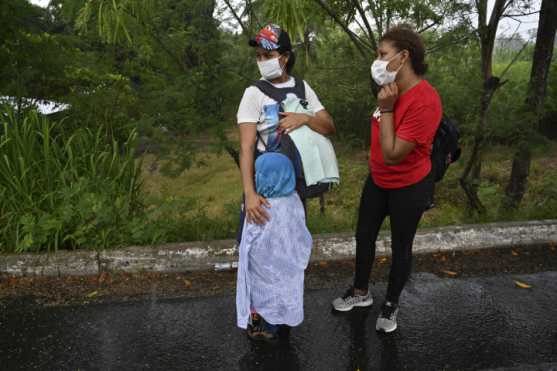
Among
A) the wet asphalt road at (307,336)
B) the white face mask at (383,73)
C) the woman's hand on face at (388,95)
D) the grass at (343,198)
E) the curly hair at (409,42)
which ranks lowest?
the wet asphalt road at (307,336)

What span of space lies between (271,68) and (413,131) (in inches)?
31.4

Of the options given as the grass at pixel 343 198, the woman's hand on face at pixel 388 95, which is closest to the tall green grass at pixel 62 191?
the grass at pixel 343 198

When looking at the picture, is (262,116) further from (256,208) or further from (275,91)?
(256,208)

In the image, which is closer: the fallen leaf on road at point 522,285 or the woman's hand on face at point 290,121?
the woman's hand on face at point 290,121

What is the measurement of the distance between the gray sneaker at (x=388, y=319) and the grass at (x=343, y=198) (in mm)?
1595

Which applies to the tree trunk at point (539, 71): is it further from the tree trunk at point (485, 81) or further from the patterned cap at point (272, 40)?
the patterned cap at point (272, 40)

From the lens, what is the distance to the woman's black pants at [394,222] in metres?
2.73

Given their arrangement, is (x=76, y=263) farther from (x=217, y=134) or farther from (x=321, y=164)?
(x=321, y=164)

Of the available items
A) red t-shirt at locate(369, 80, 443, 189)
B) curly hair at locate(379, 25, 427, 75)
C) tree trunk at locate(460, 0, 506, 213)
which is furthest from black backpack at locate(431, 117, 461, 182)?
tree trunk at locate(460, 0, 506, 213)

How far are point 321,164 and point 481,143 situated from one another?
3219 millimetres

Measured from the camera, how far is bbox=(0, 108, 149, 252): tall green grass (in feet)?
12.3

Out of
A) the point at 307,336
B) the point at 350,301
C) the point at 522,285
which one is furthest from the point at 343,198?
the point at 307,336

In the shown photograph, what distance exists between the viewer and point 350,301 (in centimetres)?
320

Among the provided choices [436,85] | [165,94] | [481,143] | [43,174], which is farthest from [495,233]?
[43,174]
